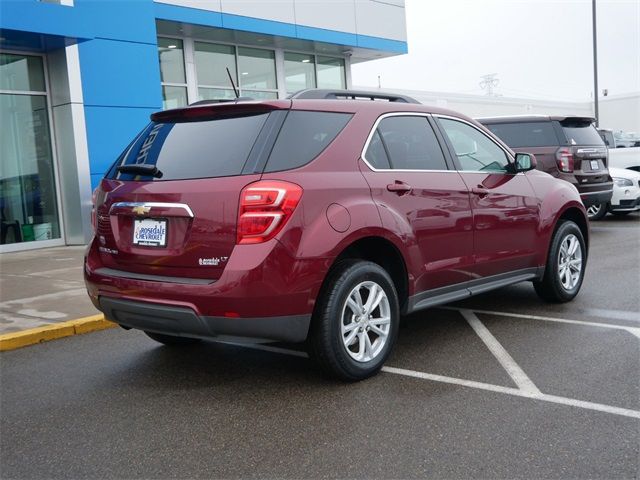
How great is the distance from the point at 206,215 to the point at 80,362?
6.46 ft

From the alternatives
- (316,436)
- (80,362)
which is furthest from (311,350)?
(80,362)

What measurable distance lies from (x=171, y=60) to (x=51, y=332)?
11.0 meters

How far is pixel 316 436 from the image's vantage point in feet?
11.4

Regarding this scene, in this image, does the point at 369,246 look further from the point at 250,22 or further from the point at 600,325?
the point at 250,22

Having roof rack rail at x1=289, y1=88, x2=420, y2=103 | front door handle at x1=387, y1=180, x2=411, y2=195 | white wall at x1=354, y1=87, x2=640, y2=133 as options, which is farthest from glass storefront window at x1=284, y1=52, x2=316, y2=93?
front door handle at x1=387, y1=180, x2=411, y2=195

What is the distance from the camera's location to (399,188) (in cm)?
453

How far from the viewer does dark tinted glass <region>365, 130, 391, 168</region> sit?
448cm

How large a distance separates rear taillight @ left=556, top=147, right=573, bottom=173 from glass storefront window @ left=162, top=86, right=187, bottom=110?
8.73 m

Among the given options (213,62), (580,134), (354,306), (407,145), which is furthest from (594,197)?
(213,62)

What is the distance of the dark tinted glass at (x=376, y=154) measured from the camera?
448 centimetres

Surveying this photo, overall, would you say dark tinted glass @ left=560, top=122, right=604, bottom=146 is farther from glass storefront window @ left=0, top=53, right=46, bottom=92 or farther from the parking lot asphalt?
glass storefront window @ left=0, top=53, right=46, bottom=92

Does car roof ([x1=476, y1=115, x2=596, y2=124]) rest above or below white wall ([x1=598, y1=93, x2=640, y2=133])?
below

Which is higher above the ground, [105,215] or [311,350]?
[105,215]

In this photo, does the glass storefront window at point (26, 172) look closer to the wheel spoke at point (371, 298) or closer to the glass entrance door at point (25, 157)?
the glass entrance door at point (25, 157)
